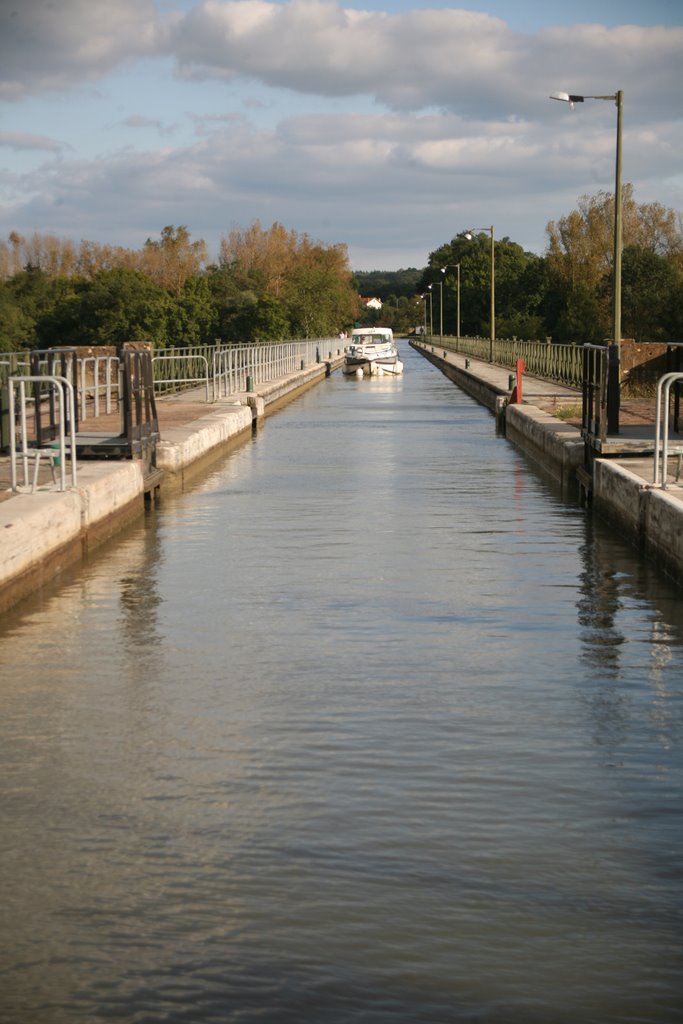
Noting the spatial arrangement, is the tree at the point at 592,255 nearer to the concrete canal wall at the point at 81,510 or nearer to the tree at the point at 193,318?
the tree at the point at 193,318

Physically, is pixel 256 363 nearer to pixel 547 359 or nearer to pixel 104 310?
pixel 547 359

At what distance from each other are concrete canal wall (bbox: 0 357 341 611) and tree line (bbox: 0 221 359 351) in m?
58.9

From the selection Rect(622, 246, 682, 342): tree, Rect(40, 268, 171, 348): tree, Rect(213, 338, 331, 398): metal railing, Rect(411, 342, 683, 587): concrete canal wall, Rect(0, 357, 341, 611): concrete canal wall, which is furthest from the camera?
Rect(40, 268, 171, 348): tree

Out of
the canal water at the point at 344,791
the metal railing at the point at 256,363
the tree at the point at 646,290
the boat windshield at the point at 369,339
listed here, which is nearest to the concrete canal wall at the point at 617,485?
the canal water at the point at 344,791

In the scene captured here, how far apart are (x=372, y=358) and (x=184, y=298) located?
87.2 ft

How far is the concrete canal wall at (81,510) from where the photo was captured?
41.5ft

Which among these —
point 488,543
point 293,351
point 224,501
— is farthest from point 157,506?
point 293,351

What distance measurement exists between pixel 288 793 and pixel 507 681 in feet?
9.20

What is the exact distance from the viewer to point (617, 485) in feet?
57.4

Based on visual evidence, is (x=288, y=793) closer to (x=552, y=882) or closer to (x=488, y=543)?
(x=552, y=882)

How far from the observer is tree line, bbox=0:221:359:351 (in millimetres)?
88188

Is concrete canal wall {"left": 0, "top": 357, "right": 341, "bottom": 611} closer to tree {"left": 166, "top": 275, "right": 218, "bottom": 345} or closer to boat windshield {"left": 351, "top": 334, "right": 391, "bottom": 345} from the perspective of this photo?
boat windshield {"left": 351, "top": 334, "right": 391, "bottom": 345}

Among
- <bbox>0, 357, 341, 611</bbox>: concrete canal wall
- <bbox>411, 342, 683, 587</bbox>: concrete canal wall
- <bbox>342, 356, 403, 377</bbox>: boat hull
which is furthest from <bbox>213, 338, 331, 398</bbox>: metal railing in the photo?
<bbox>0, 357, 341, 611</bbox>: concrete canal wall

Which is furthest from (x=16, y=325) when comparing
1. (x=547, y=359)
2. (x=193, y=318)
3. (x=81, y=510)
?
(x=81, y=510)
